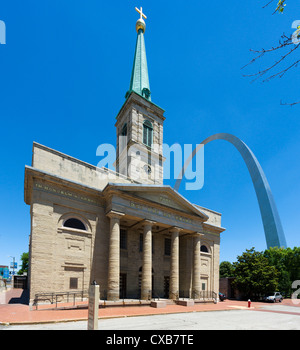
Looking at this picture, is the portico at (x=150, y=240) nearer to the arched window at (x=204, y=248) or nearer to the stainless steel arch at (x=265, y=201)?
the arched window at (x=204, y=248)

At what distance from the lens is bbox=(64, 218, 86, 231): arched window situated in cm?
2240

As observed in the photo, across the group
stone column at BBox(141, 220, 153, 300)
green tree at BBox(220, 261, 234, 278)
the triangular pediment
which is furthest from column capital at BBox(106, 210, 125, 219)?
green tree at BBox(220, 261, 234, 278)

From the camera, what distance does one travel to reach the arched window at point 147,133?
38.7 meters

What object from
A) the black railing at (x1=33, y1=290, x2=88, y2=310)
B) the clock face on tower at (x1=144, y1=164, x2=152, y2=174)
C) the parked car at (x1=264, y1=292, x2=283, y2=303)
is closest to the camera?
the black railing at (x1=33, y1=290, x2=88, y2=310)

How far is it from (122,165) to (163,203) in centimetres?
1268

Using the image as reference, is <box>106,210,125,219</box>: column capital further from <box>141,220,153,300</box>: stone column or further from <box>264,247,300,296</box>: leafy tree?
<box>264,247,300,296</box>: leafy tree

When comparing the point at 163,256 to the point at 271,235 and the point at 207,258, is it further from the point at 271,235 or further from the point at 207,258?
the point at 271,235

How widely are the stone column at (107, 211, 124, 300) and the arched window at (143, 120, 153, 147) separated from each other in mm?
17940

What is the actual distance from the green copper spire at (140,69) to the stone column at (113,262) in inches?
977

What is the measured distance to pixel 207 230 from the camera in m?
34.6

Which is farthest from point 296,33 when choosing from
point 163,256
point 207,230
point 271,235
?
point 271,235

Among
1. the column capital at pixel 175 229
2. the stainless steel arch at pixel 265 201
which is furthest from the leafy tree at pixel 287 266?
the column capital at pixel 175 229

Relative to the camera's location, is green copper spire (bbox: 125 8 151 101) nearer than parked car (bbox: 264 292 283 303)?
No

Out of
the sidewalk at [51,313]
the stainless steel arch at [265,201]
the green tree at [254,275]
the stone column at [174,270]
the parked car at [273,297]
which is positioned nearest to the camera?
the sidewalk at [51,313]
